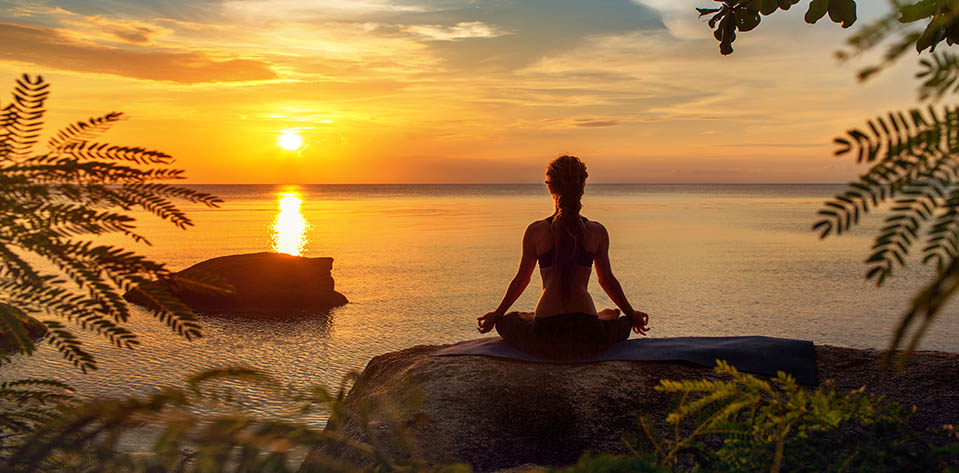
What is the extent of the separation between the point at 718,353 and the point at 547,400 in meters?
1.67

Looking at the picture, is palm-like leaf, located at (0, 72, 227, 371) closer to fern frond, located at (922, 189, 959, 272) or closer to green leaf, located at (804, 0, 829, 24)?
fern frond, located at (922, 189, 959, 272)

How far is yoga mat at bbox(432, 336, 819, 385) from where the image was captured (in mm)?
5855

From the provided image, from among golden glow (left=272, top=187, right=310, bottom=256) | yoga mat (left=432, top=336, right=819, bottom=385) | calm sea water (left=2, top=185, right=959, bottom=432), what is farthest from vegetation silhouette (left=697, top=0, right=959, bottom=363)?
golden glow (left=272, top=187, right=310, bottom=256)

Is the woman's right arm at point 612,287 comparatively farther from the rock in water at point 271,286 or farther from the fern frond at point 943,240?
the rock in water at point 271,286

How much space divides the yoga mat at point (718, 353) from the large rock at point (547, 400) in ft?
0.31

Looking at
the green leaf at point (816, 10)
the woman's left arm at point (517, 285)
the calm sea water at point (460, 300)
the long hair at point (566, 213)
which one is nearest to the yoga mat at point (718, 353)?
the woman's left arm at point (517, 285)

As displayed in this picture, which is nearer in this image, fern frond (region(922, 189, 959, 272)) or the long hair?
fern frond (region(922, 189, 959, 272))

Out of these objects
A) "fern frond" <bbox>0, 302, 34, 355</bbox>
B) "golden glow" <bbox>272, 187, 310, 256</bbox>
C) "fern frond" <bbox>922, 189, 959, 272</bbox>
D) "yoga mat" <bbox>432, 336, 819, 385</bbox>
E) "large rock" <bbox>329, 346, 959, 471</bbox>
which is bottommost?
"golden glow" <bbox>272, 187, 310, 256</bbox>

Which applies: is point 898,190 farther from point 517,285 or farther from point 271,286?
point 271,286

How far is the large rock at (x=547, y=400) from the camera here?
16.3 ft

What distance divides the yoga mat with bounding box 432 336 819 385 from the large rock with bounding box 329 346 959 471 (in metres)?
0.09

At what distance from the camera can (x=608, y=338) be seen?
6.32 metres

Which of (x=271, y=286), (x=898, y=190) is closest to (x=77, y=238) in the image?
(x=898, y=190)

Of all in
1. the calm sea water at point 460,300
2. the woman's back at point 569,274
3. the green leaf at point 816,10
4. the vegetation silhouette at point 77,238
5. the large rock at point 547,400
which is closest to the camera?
the vegetation silhouette at point 77,238
